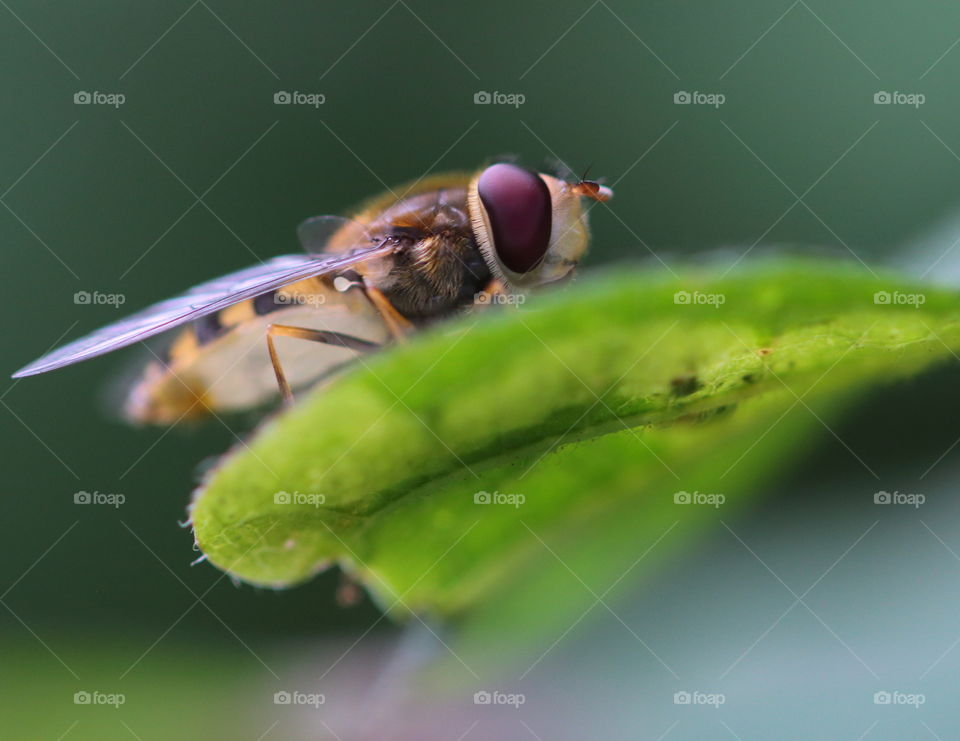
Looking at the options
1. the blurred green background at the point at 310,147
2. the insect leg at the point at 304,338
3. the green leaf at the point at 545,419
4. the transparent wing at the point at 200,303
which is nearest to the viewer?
the green leaf at the point at 545,419

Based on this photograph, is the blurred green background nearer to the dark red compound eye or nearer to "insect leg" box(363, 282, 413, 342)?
the dark red compound eye

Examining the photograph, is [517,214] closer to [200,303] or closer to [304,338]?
[304,338]

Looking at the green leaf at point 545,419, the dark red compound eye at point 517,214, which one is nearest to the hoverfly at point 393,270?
the dark red compound eye at point 517,214

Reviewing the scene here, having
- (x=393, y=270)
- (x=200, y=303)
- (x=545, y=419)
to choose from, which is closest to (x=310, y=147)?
(x=393, y=270)

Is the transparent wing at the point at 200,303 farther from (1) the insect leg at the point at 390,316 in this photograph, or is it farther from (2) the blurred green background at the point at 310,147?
(2) the blurred green background at the point at 310,147

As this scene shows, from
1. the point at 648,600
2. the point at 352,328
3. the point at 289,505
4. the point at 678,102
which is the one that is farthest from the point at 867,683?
the point at 678,102

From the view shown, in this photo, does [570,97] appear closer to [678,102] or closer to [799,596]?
[678,102]

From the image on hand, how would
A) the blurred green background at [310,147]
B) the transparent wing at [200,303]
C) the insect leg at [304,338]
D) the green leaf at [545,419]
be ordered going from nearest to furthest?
1. the green leaf at [545,419]
2. the transparent wing at [200,303]
3. the insect leg at [304,338]
4. the blurred green background at [310,147]
